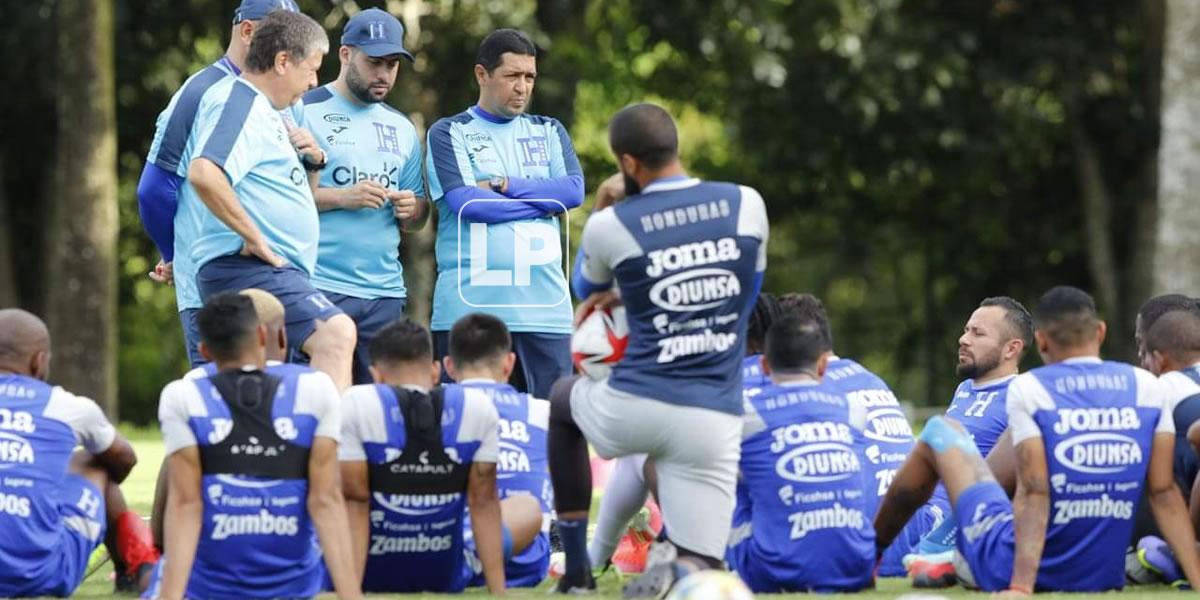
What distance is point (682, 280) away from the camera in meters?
7.48

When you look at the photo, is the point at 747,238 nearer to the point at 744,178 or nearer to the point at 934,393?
the point at 744,178

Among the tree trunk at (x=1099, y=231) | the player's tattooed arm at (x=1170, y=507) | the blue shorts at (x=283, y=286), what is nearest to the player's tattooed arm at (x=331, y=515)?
the blue shorts at (x=283, y=286)

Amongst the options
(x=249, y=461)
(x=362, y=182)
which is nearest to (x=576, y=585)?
(x=249, y=461)

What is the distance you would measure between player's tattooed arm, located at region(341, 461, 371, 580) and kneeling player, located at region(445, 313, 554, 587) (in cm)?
62

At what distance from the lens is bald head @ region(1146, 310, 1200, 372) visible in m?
8.62

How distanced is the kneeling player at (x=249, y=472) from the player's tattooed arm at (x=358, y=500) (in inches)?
12.8

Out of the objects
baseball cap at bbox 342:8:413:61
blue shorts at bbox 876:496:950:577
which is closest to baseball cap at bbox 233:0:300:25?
baseball cap at bbox 342:8:413:61

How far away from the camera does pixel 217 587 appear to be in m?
7.46

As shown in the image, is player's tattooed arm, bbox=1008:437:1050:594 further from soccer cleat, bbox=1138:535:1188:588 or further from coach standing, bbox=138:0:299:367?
coach standing, bbox=138:0:299:367

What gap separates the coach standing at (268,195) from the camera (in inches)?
344

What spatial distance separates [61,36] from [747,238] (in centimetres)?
1600

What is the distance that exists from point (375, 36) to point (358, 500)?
312 cm

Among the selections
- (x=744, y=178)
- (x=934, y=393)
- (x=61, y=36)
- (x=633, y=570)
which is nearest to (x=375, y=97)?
(x=633, y=570)

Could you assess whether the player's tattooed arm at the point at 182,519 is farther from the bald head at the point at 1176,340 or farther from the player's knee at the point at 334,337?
the bald head at the point at 1176,340
